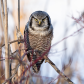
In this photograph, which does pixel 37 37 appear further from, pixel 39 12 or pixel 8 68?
pixel 8 68

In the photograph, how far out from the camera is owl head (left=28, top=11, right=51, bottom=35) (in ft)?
6.08

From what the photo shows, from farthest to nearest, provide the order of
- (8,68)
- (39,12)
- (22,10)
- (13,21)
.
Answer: (22,10), (39,12), (13,21), (8,68)

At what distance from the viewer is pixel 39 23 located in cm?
186

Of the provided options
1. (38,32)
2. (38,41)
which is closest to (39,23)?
(38,32)

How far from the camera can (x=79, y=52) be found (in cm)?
190

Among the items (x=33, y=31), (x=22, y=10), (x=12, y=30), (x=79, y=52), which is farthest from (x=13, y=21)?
(x=79, y=52)

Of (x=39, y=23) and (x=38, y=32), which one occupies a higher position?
(x=39, y=23)

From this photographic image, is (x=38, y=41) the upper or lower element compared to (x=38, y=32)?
lower

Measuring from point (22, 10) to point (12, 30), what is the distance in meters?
0.52

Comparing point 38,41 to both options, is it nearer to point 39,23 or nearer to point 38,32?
point 38,32

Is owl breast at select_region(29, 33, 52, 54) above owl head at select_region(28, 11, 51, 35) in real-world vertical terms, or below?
below

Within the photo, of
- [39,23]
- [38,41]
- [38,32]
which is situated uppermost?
[39,23]

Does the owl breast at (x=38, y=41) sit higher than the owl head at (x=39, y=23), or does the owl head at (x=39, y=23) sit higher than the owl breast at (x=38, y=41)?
the owl head at (x=39, y=23)

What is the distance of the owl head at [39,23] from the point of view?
1853mm
